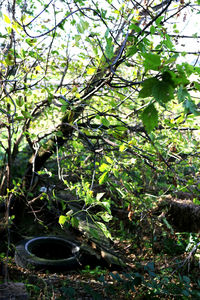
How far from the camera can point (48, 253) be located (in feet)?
18.2

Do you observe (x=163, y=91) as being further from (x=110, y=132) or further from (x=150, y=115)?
(x=110, y=132)

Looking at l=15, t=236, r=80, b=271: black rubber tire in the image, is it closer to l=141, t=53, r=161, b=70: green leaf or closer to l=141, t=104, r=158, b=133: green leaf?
l=141, t=104, r=158, b=133: green leaf

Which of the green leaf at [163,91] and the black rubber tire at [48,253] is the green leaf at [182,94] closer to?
the green leaf at [163,91]

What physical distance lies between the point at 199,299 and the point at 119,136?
2.89 metres

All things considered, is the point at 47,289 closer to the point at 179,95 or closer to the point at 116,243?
→ the point at 116,243

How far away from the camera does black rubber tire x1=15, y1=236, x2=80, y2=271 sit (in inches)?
179

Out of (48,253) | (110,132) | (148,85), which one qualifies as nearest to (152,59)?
(148,85)

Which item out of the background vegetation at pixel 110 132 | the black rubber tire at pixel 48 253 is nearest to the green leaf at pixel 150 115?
the background vegetation at pixel 110 132

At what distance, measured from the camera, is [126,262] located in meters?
5.46

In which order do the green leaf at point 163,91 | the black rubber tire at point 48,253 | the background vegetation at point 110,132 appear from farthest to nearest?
1. the black rubber tire at point 48,253
2. the background vegetation at point 110,132
3. the green leaf at point 163,91

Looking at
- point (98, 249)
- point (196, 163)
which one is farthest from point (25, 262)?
point (196, 163)

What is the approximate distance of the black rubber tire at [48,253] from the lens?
15.0 ft

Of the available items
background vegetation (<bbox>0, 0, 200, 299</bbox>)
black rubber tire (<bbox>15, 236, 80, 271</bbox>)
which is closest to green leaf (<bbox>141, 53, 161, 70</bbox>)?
background vegetation (<bbox>0, 0, 200, 299</bbox>)

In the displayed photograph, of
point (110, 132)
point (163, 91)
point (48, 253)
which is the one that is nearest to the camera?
point (163, 91)
